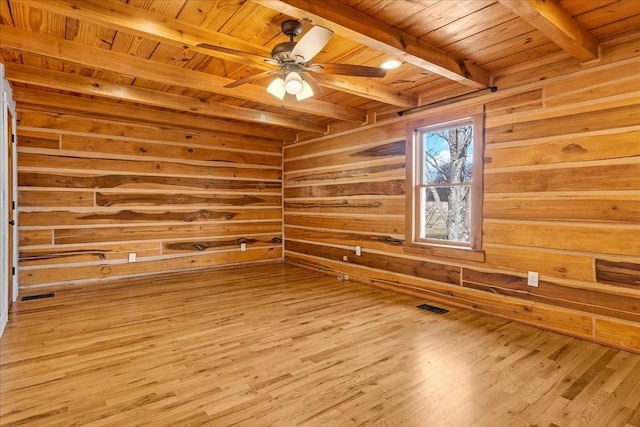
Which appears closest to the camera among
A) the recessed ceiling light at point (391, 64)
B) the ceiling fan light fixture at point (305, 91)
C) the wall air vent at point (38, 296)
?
the ceiling fan light fixture at point (305, 91)

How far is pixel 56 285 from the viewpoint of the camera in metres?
4.66

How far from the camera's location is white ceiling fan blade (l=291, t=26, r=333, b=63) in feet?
7.27

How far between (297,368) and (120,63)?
2899 mm

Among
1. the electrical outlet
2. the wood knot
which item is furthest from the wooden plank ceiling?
the electrical outlet

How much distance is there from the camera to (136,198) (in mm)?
5230

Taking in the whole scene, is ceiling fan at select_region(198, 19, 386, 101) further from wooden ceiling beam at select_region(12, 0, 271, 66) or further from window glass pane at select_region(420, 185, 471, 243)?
window glass pane at select_region(420, 185, 471, 243)

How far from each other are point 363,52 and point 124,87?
2.63 m

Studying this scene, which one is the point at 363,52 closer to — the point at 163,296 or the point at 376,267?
the point at 376,267

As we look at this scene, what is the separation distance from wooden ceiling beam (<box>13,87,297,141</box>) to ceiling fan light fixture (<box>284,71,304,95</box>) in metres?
2.89

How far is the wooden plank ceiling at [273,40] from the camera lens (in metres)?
2.25

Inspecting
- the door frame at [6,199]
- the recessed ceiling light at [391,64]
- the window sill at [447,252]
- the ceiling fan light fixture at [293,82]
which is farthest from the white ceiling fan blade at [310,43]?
the door frame at [6,199]

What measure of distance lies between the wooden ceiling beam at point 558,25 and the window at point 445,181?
40.3 inches

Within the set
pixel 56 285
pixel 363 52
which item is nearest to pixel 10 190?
pixel 56 285

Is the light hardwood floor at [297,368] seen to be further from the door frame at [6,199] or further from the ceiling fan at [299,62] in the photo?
the ceiling fan at [299,62]
